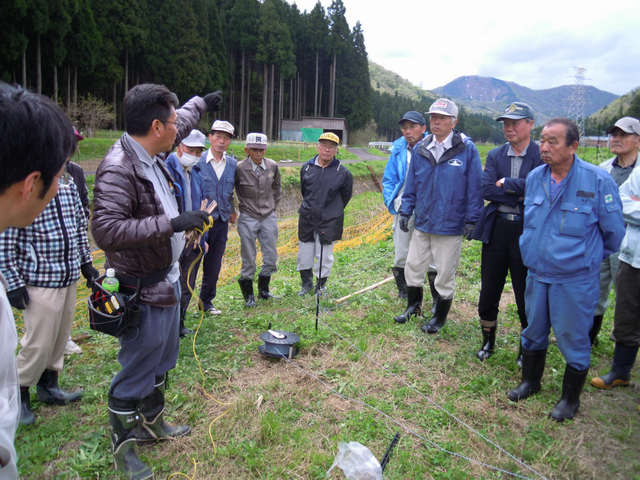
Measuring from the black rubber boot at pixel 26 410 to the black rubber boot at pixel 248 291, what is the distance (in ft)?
8.57

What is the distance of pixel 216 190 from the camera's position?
4.99 meters

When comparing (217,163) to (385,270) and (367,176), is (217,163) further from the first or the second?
(367,176)

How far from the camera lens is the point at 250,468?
253 cm

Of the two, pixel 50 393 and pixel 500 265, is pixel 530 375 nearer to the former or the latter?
pixel 500 265

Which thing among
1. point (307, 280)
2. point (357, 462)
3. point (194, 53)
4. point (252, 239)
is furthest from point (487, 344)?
point (194, 53)

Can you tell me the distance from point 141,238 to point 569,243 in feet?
8.94

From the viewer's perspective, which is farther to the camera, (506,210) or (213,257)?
(213,257)

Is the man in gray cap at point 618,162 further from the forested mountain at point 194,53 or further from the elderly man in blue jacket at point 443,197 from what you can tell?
the forested mountain at point 194,53

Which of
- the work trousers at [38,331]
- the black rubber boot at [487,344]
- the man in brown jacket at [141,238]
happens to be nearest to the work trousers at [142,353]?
the man in brown jacket at [141,238]

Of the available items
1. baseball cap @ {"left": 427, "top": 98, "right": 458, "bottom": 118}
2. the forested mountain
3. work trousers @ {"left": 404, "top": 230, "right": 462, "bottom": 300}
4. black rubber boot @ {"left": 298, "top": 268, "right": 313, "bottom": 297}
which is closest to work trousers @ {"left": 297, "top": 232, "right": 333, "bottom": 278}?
black rubber boot @ {"left": 298, "top": 268, "right": 313, "bottom": 297}

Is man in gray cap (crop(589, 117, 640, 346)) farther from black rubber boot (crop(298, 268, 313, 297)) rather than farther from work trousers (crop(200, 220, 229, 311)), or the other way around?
work trousers (crop(200, 220, 229, 311))

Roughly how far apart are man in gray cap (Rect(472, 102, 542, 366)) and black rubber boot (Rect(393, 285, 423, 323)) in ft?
2.91

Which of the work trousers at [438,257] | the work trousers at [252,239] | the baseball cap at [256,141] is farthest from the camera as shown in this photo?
the work trousers at [252,239]

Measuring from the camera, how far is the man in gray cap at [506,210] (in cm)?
358
